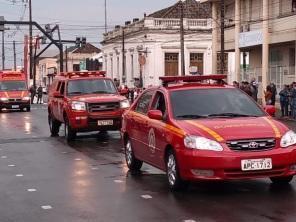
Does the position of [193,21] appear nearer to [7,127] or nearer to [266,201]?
[7,127]

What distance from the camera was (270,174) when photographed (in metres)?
8.88

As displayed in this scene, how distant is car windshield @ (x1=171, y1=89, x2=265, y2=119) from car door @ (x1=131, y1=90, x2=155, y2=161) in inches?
32.4

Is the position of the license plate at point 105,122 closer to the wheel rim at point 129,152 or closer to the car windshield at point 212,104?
the wheel rim at point 129,152

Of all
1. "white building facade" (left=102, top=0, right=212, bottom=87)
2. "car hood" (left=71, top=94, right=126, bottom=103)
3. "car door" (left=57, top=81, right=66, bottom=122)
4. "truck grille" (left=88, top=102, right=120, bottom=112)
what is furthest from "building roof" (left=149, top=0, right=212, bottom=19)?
"truck grille" (left=88, top=102, right=120, bottom=112)

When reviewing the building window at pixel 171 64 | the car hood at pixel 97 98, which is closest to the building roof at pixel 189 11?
the building window at pixel 171 64

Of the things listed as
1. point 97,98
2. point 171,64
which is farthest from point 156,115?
point 171,64

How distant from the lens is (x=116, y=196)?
9.30 metres

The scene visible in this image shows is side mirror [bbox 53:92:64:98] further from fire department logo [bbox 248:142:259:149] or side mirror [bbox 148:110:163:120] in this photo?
fire department logo [bbox 248:142:259:149]

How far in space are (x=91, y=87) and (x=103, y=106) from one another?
1243 millimetres

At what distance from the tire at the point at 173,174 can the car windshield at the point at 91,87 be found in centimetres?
978

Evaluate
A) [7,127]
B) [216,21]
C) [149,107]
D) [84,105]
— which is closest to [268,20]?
[216,21]

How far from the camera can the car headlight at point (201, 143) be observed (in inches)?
345

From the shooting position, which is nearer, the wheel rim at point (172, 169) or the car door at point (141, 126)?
the wheel rim at point (172, 169)

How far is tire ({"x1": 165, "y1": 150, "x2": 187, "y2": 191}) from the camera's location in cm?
930
